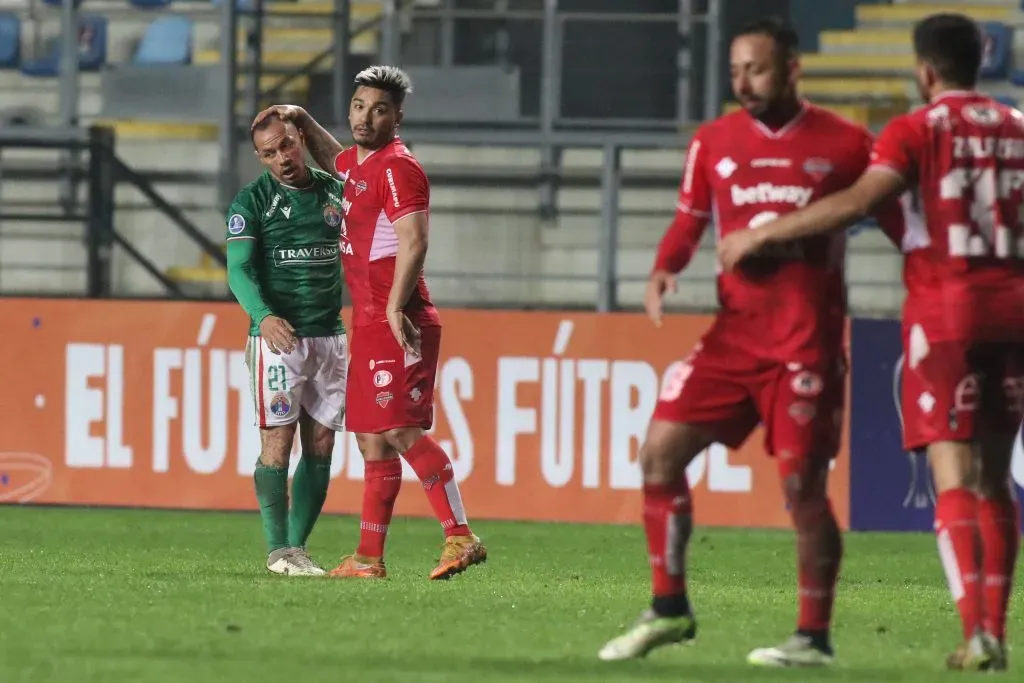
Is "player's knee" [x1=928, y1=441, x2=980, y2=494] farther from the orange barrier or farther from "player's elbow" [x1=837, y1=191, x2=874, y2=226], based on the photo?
the orange barrier

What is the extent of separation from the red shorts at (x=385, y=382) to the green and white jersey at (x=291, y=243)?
450 millimetres

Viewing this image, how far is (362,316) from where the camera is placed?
27.0 feet

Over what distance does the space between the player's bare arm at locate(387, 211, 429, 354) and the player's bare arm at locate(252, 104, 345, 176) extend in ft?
2.34

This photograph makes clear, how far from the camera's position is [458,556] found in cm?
821

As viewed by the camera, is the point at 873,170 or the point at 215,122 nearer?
the point at 873,170

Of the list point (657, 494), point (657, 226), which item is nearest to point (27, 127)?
point (657, 226)

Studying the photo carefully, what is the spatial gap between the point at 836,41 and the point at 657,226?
3.09 m

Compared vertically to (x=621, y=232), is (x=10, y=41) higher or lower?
higher

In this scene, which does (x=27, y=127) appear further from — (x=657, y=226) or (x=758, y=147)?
(x=758, y=147)

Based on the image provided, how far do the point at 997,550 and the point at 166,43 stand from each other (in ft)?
40.8

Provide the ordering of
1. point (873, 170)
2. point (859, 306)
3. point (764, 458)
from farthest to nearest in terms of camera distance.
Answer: point (859, 306) < point (764, 458) < point (873, 170)

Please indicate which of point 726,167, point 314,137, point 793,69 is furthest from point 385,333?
point 793,69

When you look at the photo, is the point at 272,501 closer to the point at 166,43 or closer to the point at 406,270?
the point at 406,270

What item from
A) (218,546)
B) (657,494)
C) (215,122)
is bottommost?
(218,546)
